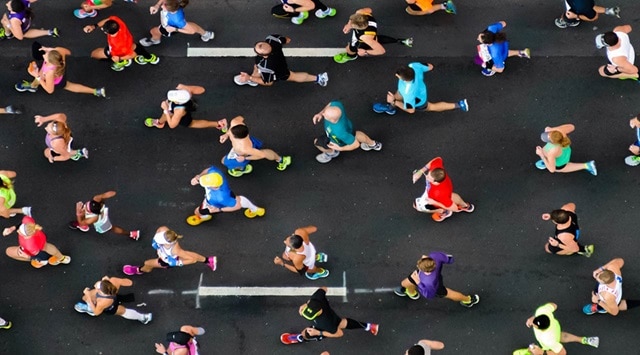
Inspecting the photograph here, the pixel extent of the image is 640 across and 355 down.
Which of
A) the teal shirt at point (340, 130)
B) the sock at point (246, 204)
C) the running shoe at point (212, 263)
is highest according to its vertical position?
the teal shirt at point (340, 130)

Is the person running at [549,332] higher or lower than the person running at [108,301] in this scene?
higher

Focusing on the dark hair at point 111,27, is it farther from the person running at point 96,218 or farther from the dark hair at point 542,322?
the dark hair at point 542,322

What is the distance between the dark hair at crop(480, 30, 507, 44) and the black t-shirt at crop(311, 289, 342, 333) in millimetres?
5750

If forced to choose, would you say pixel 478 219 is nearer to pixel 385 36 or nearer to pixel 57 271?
pixel 385 36

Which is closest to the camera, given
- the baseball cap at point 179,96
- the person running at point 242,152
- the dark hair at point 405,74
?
the person running at point 242,152

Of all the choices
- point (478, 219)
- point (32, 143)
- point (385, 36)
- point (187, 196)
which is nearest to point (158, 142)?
point (187, 196)

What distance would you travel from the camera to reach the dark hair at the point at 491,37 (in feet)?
51.8

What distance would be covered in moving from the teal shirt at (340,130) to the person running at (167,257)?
10.1 feet

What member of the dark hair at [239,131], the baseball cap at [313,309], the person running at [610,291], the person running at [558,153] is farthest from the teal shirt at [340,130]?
the person running at [610,291]

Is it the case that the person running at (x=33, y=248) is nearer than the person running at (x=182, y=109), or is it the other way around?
the person running at (x=33, y=248)

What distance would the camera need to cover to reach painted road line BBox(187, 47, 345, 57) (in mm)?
17312

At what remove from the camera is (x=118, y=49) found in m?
16.5

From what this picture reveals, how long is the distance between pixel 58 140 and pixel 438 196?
273 inches

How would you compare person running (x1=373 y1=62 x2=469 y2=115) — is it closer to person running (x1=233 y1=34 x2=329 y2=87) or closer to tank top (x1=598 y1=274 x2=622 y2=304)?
person running (x1=233 y1=34 x2=329 y2=87)
